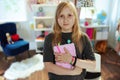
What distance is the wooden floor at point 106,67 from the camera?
2652mm

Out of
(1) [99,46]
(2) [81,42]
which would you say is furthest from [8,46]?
(2) [81,42]

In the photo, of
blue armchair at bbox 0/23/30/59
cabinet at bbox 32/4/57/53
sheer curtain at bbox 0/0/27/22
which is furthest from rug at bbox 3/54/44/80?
sheer curtain at bbox 0/0/27/22

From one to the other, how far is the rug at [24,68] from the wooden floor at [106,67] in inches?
4.2

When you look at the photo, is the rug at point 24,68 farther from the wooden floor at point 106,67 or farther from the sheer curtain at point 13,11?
the sheer curtain at point 13,11

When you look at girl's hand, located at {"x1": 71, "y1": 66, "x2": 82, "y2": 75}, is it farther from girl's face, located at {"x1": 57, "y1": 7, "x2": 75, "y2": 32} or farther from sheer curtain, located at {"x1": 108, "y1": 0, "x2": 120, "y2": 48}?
sheer curtain, located at {"x1": 108, "y1": 0, "x2": 120, "y2": 48}

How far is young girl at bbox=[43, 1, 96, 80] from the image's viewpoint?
3.56 feet

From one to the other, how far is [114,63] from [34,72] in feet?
4.94

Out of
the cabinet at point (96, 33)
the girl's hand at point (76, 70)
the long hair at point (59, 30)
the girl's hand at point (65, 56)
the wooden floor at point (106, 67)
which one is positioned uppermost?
the long hair at point (59, 30)

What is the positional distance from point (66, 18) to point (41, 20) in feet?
8.14

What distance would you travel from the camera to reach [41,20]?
3.52 m

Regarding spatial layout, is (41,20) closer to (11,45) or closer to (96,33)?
(11,45)

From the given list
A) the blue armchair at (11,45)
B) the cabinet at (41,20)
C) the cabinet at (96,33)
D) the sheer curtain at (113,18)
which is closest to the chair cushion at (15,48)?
the blue armchair at (11,45)

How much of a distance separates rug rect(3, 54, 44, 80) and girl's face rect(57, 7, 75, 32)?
70.1 inches

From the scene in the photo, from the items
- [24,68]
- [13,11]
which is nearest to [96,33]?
[24,68]
